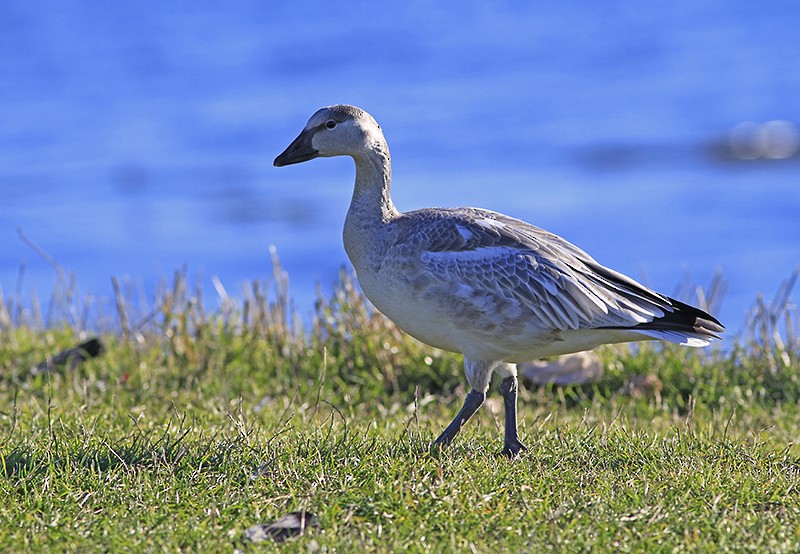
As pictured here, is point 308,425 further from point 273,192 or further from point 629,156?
point 629,156

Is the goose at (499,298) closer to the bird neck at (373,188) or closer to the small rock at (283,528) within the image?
the bird neck at (373,188)

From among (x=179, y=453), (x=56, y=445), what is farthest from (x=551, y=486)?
(x=56, y=445)

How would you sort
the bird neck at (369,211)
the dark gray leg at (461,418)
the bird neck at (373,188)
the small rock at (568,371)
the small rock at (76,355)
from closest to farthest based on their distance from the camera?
the dark gray leg at (461,418), the bird neck at (369,211), the bird neck at (373,188), the small rock at (568,371), the small rock at (76,355)

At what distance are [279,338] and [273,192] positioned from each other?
11188mm

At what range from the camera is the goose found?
217 inches

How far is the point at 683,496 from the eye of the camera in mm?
4621

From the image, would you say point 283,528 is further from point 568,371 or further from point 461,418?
point 568,371

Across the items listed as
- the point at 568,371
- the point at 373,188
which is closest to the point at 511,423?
the point at 373,188

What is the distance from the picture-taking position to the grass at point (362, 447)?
433 centimetres

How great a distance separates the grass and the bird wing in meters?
0.55

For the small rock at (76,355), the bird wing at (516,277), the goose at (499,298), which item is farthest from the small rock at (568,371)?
the small rock at (76,355)

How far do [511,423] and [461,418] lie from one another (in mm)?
251

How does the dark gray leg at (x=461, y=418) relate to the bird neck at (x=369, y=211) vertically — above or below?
below

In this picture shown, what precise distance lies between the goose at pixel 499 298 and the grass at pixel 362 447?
0.37 m
